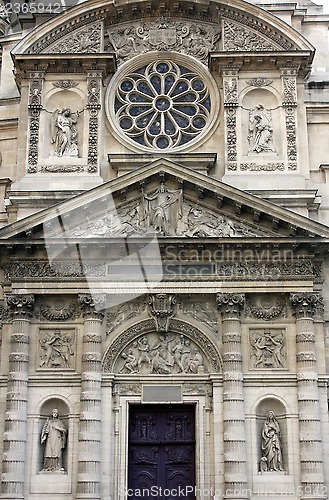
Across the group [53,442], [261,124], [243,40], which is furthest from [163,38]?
[53,442]

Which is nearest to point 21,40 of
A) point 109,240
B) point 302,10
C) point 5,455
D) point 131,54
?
point 131,54

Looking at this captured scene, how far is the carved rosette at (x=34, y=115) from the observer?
58.3 feet

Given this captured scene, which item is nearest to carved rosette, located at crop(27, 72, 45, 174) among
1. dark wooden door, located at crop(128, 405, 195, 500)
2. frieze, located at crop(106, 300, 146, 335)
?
frieze, located at crop(106, 300, 146, 335)

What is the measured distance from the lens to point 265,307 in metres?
16.6

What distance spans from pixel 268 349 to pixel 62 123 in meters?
6.99

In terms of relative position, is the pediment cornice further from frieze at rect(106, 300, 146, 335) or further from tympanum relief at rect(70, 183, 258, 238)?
frieze at rect(106, 300, 146, 335)

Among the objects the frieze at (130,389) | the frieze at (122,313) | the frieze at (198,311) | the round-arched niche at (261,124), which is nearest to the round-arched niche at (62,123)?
the frieze at (122,313)

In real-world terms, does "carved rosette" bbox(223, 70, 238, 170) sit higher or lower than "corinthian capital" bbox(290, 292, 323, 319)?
higher

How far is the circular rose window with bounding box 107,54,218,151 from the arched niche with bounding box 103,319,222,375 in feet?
14.5

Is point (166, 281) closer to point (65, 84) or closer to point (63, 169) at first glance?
point (63, 169)

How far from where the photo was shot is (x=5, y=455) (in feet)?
50.6

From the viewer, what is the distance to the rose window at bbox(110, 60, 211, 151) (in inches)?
728

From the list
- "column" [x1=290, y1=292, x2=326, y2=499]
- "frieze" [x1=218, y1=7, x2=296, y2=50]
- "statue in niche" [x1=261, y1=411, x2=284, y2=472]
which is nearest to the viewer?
"column" [x1=290, y1=292, x2=326, y2=499]

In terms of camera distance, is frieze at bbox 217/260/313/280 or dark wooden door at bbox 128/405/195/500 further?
frieze at bbox 217/260/313/280
